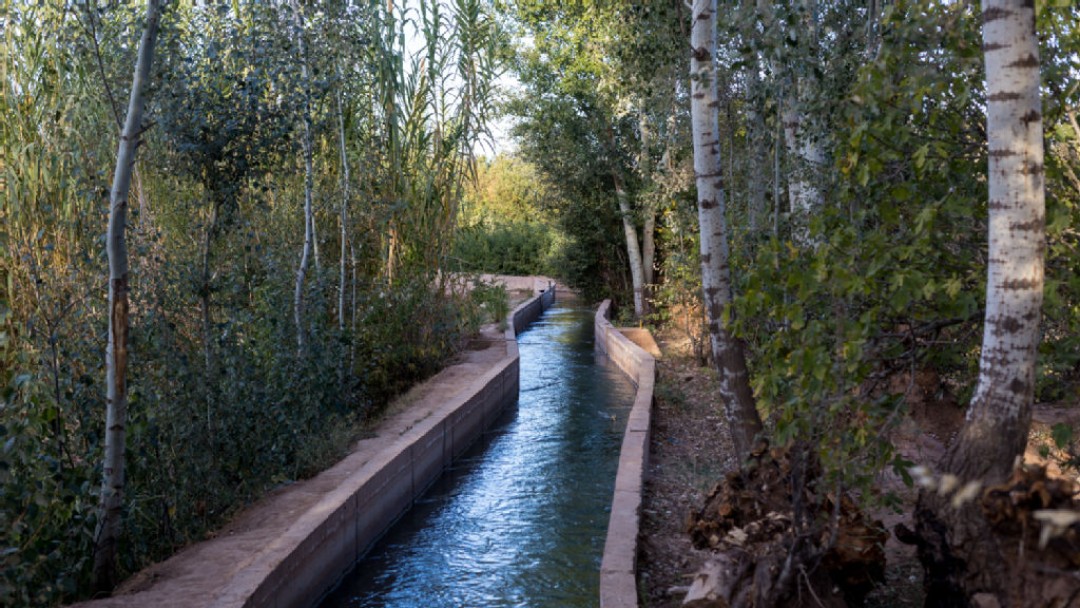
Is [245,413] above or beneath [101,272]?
beneath

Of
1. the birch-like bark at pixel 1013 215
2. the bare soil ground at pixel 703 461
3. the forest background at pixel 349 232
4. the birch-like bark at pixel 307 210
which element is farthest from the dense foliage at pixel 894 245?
the birch-like bark at pixel 307 210

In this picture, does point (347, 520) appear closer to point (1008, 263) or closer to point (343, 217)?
Result: point (343, 217)

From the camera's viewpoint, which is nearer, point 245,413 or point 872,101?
point 872,101

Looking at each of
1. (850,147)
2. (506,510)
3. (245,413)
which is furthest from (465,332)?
(850,147)

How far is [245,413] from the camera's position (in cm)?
717

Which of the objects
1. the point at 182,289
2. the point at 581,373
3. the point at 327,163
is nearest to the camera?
the point at 182,289

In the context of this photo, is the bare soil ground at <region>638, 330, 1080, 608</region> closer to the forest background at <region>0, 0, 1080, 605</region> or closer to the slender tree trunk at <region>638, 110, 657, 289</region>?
the forest background at <region>0, 0, 1080, 605</region>

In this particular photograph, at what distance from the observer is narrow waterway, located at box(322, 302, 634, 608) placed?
641cm

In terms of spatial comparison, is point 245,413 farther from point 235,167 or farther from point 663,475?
point 663,475

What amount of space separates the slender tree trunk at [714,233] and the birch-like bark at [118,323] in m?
3.24

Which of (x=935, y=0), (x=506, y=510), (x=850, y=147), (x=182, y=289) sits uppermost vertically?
(x=935, y=0)

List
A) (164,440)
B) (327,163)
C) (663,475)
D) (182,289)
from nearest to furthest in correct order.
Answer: (164,440) → (182,289) → (663,475) → (327,163)

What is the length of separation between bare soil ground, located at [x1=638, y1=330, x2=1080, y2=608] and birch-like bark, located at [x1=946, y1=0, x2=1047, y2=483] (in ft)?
1.29

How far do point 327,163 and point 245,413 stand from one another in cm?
471
